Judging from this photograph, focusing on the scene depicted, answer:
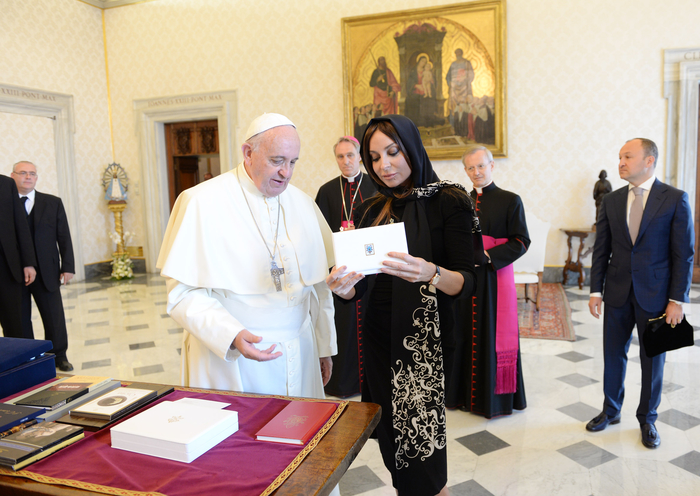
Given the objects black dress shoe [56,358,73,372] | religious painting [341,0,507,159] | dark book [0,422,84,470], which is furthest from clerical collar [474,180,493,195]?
religious painting [341,0,507,159]

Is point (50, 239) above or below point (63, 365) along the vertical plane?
above

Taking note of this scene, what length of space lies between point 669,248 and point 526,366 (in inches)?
77.2

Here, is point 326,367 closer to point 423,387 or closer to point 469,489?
point 423,387

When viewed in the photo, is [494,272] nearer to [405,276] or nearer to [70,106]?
[405,276]

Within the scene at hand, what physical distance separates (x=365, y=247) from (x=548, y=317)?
526 centimetres

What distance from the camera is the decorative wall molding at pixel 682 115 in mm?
7328

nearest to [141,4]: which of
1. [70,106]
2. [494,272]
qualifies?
[70,106]

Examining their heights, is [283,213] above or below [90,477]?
above

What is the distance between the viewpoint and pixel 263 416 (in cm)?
144

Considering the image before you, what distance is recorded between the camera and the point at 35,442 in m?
1.25

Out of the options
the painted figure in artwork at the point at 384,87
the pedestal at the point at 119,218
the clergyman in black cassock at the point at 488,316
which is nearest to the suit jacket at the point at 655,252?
the clergyman in black cassock at the point at 488,316

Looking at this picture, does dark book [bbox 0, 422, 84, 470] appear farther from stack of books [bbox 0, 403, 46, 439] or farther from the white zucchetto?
the white zucchetto

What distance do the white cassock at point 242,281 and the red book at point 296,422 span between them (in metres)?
0.44

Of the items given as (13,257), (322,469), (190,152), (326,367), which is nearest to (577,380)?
(326,367)
